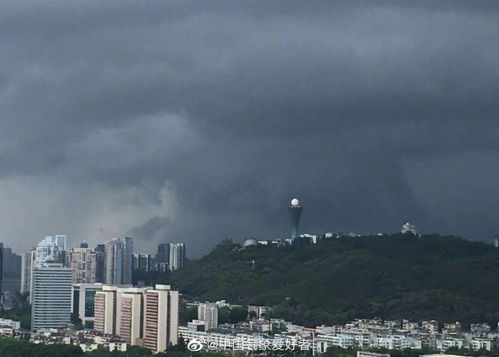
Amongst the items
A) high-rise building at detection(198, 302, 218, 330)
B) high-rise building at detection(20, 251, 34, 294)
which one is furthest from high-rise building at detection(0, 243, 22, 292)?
high-rise building at detection(198, 302, 218, 330)

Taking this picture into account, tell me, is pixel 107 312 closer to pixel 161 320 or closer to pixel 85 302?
pixel 161 320

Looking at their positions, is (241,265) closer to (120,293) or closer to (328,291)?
(328,291)

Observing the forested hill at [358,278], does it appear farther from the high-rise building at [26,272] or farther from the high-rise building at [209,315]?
the high-rise building at [26,272]

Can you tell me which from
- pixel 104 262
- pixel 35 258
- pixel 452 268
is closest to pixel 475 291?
pixel 452 268

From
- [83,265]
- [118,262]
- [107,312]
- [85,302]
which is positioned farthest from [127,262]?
[107,312]

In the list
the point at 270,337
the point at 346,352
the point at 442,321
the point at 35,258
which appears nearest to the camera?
the point at 346,352

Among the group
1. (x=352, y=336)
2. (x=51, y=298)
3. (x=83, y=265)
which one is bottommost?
(x=352, y=336)

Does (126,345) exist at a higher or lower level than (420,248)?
lower

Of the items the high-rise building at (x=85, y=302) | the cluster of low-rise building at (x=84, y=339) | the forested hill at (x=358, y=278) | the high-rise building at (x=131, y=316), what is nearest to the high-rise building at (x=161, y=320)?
the high-rise building at (x=131, y=316)
